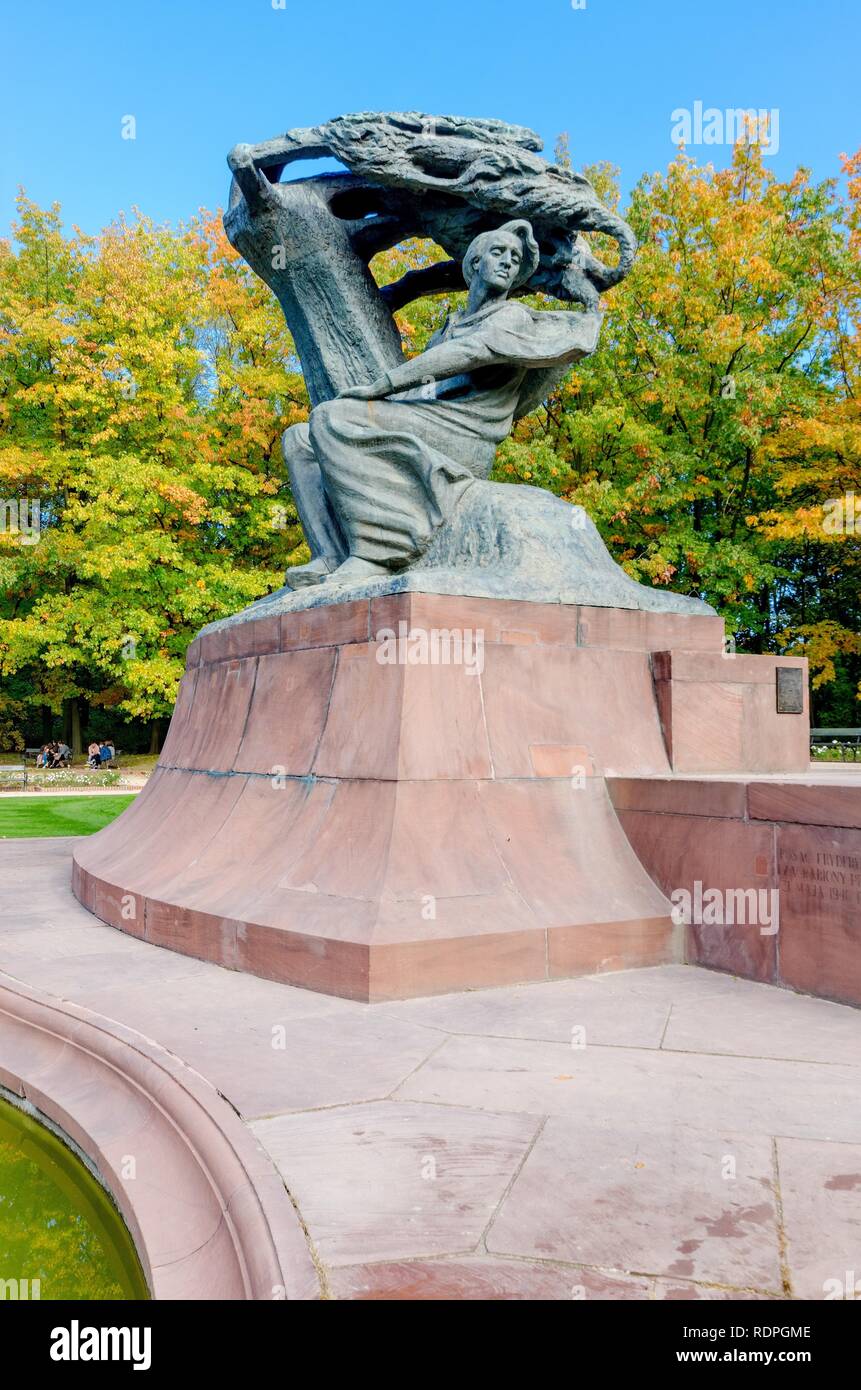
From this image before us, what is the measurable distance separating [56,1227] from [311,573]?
4878 millimetres

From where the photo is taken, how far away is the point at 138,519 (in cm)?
2353

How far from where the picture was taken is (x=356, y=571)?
22.6 ft

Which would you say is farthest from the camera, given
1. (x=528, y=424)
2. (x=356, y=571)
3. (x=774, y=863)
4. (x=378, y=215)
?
(x=528, y=424)

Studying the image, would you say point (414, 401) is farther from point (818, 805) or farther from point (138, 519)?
point (138, 519)

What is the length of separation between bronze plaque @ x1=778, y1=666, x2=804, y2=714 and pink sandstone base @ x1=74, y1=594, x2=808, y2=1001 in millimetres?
64

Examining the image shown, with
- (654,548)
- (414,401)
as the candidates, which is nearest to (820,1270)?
(414,401)

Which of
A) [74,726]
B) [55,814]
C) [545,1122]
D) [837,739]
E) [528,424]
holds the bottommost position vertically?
[55,814]

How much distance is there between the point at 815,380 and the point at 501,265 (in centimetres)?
1654

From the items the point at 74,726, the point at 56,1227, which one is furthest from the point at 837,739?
the point at 74,726

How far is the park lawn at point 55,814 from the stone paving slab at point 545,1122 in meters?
8.93

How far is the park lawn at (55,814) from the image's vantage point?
13.7m

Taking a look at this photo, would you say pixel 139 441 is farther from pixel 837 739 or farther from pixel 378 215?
pixel 378 215

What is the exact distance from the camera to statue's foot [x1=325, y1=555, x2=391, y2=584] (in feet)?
22.4

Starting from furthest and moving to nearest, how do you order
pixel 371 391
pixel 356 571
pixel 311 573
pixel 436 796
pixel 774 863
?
pixel 311 573 → pixel 371 391 → pixel 356 571 → pixel 436 796 → pixel 774 863
